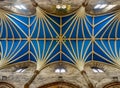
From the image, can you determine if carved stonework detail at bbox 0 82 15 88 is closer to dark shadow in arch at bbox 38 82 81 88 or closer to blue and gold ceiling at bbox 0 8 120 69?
dark shadow in arch at bbox 38 82 81 88

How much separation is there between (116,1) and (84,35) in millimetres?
4926

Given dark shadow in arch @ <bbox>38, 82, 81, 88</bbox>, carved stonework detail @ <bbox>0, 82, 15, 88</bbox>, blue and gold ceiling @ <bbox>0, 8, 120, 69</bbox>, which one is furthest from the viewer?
blue and gold ceiling @ <bbox>0, 8, 120, 69</bbox>

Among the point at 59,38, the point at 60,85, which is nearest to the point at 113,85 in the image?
the point at 60,85

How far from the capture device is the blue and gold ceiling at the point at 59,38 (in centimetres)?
2517

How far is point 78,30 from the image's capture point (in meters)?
25.8

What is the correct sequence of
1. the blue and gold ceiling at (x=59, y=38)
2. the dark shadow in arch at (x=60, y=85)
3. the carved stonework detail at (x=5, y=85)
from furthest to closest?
the blue and gold ceiling at (x=59, y=38), the dark shadow in arch at (x=60, y=85), the carved stonework detail at (x=5, y=85)

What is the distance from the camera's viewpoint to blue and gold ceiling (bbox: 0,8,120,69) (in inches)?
991

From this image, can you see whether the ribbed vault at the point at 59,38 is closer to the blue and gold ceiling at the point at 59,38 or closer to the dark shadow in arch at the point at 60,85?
the blue and gold ceiling at the point at 59,38

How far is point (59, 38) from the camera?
2600 cm

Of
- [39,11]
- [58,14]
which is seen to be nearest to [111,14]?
[58,14]

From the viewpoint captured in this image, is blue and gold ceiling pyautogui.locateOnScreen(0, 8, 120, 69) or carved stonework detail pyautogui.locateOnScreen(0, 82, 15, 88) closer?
carved stonework detail pyautogui.locateOnScreen(0, 82, 15, 88)

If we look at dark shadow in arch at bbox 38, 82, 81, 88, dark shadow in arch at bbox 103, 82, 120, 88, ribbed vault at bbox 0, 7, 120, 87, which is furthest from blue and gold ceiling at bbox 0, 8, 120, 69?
dark shadow in arch at bbox 103, 82, 120, 88

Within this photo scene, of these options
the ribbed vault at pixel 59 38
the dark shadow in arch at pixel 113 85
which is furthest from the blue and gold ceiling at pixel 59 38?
the dark shadow in arch at pixel 113 85

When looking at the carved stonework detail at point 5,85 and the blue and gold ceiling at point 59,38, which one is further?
the blue and gold ceiling at point 59,38
